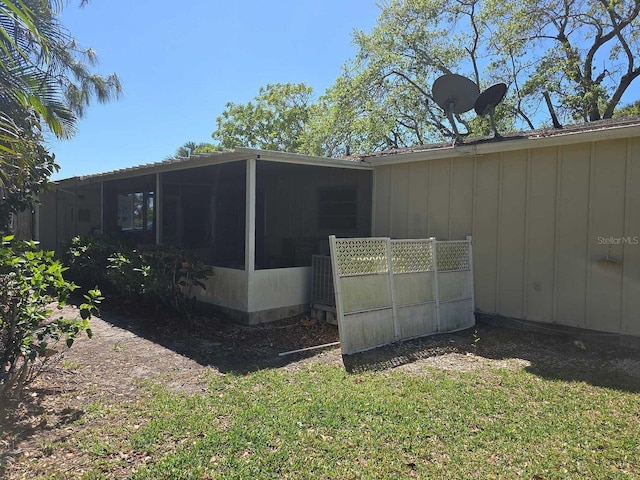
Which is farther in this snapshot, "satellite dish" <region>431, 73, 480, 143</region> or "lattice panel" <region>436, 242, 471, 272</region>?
"satellite dish" <region>431, 73, 480, 143</region>

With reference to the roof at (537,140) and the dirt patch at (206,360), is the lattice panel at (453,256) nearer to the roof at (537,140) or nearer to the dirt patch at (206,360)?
the dirt patch at (206,360)

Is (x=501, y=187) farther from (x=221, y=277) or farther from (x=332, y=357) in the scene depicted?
(x=221, y=277)

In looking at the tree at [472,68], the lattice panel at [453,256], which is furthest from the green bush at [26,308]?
the tree at [472,68]

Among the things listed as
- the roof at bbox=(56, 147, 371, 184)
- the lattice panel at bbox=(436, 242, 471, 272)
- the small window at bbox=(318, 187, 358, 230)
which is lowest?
the lattice panel at bbox=(436, 242, 471, 272)

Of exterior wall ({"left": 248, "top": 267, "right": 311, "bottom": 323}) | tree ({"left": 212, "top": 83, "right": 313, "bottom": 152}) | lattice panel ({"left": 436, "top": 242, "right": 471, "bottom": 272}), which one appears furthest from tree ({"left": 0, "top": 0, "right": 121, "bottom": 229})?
tree ({"left": 212, "top": 83, "right": 313, "bottom": 152})

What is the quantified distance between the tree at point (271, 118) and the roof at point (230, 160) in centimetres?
2354

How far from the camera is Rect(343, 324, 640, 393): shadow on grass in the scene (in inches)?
173

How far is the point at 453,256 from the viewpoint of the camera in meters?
6.32

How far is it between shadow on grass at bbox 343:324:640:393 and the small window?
3.02 meters

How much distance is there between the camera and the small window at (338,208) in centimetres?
818

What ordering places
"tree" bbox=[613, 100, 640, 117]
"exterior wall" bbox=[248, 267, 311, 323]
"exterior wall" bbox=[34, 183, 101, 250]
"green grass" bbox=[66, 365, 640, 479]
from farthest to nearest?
"tree" bbox=[613, 100, 640, 117] → "exterior wall" bbox=[34, 183, 101, 250] → "exterior wall" bbox=[248, 267, 311, 323] → "green grass" bbox=[66, 365, 640, 479]

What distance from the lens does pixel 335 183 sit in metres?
8.41

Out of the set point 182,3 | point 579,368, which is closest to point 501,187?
point 579,368

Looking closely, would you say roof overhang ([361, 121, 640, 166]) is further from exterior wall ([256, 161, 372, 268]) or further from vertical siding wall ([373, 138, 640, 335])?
exterior wall ([256, 161, 372, 268])
